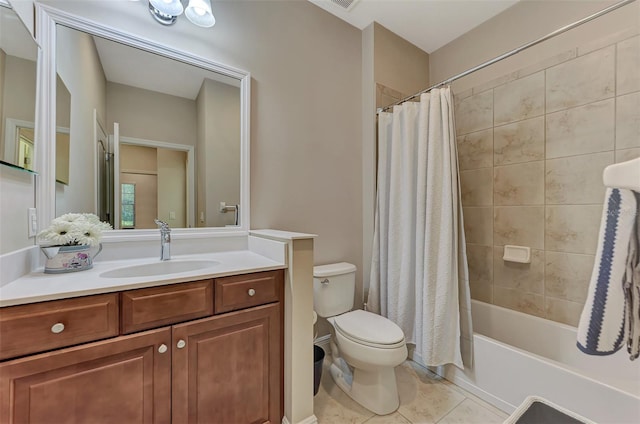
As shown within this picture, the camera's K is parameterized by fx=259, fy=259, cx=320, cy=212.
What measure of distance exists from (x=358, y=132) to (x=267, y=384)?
185 cm

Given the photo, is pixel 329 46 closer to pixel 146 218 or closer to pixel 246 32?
pixel 246 32

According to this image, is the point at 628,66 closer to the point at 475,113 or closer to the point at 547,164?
the point at 547,164

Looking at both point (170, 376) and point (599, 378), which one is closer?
point (170, 376)

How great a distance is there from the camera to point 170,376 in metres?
0.98

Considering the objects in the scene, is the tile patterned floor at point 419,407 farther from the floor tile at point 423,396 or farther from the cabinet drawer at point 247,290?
the cabinet drawer at point 247,290

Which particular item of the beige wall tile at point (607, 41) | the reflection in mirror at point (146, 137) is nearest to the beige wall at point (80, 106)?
the reflection in mirror at point (146, 137)

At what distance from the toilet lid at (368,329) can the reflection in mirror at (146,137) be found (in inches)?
36.8

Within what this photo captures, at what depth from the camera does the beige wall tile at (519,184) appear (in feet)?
5.88

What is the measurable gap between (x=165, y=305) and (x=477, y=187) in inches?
88.6

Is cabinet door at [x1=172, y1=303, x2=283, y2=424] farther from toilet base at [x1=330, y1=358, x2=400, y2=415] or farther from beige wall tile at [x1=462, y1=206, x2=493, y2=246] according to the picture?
beige wall tile at [x1=462, y1=206, x2=493, y2=246]

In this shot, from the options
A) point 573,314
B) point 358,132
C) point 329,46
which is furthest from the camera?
point 358,132

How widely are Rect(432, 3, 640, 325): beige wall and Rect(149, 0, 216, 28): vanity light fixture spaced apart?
6.65 ft

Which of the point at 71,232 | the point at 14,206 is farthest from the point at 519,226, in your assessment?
the point at 14,206

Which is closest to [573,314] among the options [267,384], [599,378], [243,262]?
[599,378]
